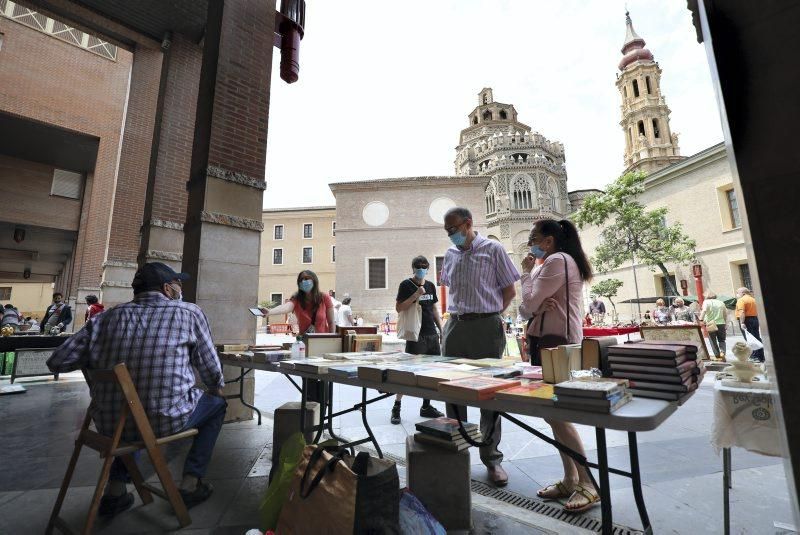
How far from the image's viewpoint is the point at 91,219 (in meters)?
13.2

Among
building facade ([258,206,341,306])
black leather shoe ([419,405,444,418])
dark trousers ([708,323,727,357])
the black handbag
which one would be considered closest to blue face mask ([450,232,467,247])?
the black handbag

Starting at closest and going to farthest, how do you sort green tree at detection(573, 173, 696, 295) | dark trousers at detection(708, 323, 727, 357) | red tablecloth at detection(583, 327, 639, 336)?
dark trousers at detection(708, 323, 727, 357), red tablecloth at detection(583, 327, 639, 336), green tree at detection(573, 173, 696, 295)

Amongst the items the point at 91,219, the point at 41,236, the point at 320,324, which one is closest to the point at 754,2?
the point at 320,324

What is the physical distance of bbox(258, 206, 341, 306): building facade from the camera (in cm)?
3659

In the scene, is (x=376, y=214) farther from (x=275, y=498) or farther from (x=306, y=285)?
(x=275, y=498)

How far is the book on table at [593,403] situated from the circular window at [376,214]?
24975 mm

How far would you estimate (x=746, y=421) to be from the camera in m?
2.05

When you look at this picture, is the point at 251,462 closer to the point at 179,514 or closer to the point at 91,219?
the point at 179,514

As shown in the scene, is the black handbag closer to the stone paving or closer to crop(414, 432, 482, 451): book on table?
crop(414, 432, 482, 451): book on table

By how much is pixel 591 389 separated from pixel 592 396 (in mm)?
23

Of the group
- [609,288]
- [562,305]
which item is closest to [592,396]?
[562,305]

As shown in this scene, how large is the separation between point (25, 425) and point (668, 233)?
28.7m

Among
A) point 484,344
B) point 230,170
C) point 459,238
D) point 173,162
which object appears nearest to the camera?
point 484,344

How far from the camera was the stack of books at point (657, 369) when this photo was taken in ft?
4.51
